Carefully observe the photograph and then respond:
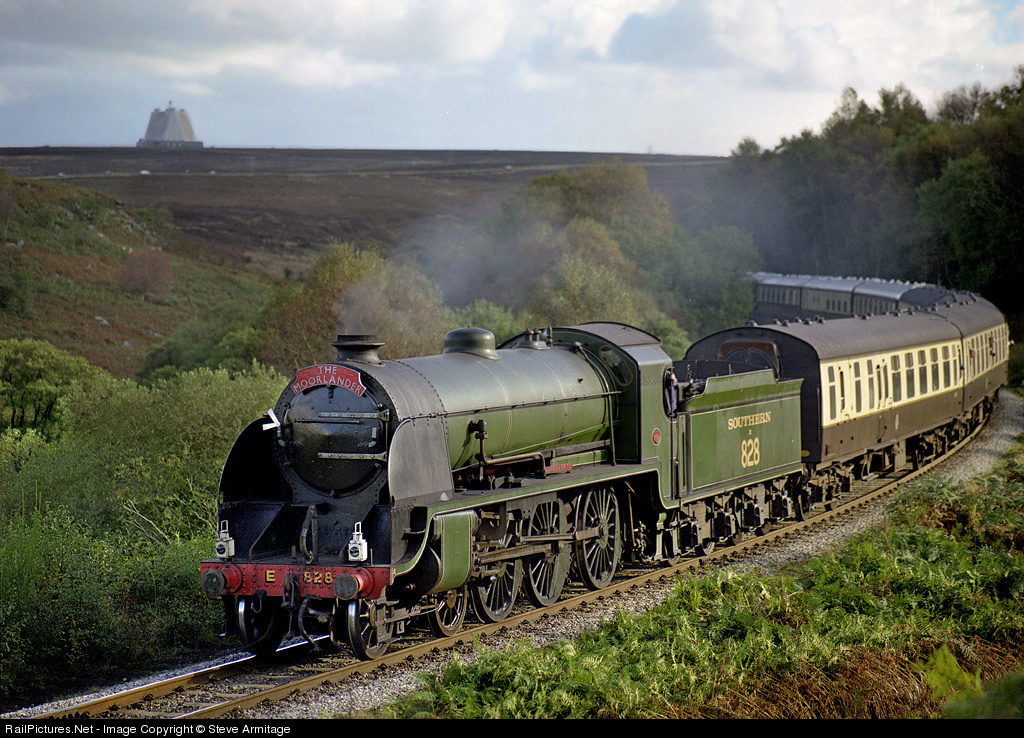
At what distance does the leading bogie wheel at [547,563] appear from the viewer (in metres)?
10.3

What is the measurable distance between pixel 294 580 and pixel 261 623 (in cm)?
100

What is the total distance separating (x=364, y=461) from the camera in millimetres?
8547

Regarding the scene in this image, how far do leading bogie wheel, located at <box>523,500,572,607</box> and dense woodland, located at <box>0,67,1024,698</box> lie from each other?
3.64m

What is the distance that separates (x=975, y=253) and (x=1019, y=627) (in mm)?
48579

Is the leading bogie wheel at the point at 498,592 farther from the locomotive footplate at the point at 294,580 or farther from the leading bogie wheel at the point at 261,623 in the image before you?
the leading bogie wheel at the point at 261,623

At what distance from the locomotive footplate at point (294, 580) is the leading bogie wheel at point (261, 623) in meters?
0.26

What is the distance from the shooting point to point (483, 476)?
953cm

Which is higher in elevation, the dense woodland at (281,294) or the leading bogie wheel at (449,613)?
the dense woodland at (281,294)

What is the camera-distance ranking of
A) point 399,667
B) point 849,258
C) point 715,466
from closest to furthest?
point 399,667, point 715,466, point 849,258

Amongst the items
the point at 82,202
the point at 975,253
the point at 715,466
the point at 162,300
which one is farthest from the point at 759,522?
the point at 975,253

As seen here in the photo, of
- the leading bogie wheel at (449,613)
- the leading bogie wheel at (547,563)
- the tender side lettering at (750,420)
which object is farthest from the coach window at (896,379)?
the leading bogie wheel at (449,613)

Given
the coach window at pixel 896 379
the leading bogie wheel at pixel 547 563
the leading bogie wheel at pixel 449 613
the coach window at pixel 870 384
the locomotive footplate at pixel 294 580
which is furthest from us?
the coach window at pixel 896 379

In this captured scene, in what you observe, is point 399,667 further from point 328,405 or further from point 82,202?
point 82,202

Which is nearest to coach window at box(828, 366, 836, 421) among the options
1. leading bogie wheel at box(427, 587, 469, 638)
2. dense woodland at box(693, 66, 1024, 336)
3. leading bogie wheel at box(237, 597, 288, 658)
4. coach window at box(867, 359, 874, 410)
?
coach window at box(867, 359, 874, 410)
